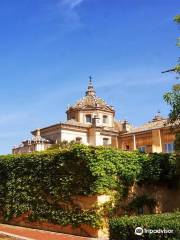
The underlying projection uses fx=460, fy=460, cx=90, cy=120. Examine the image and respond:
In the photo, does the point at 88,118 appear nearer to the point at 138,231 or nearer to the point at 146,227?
the point at 138,231

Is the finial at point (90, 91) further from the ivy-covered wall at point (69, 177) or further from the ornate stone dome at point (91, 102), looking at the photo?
the ivy-covered wall at point (69, 177)

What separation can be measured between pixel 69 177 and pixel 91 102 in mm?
58366

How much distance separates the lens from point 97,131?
236 feet

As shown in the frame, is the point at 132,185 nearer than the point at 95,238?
No

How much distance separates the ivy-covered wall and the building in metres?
32.7

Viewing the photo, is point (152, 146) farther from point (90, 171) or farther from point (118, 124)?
point (90, 171)

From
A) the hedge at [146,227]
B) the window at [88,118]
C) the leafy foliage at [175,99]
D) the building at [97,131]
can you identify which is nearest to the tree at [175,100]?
the leafy foliage at [175,99]

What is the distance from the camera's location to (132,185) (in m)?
21.7

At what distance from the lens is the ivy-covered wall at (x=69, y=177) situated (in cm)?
2022

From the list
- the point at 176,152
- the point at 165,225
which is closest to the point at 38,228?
the point at 176,152

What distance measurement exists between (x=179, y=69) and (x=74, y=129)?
5087cm

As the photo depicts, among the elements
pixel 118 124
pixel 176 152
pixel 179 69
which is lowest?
pixel 176 152

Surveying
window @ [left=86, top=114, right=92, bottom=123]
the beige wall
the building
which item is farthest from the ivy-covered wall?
window @ [left=86, top=114, right=92, bottom=123]

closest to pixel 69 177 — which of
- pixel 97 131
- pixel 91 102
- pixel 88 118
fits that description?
pixel 97 131
